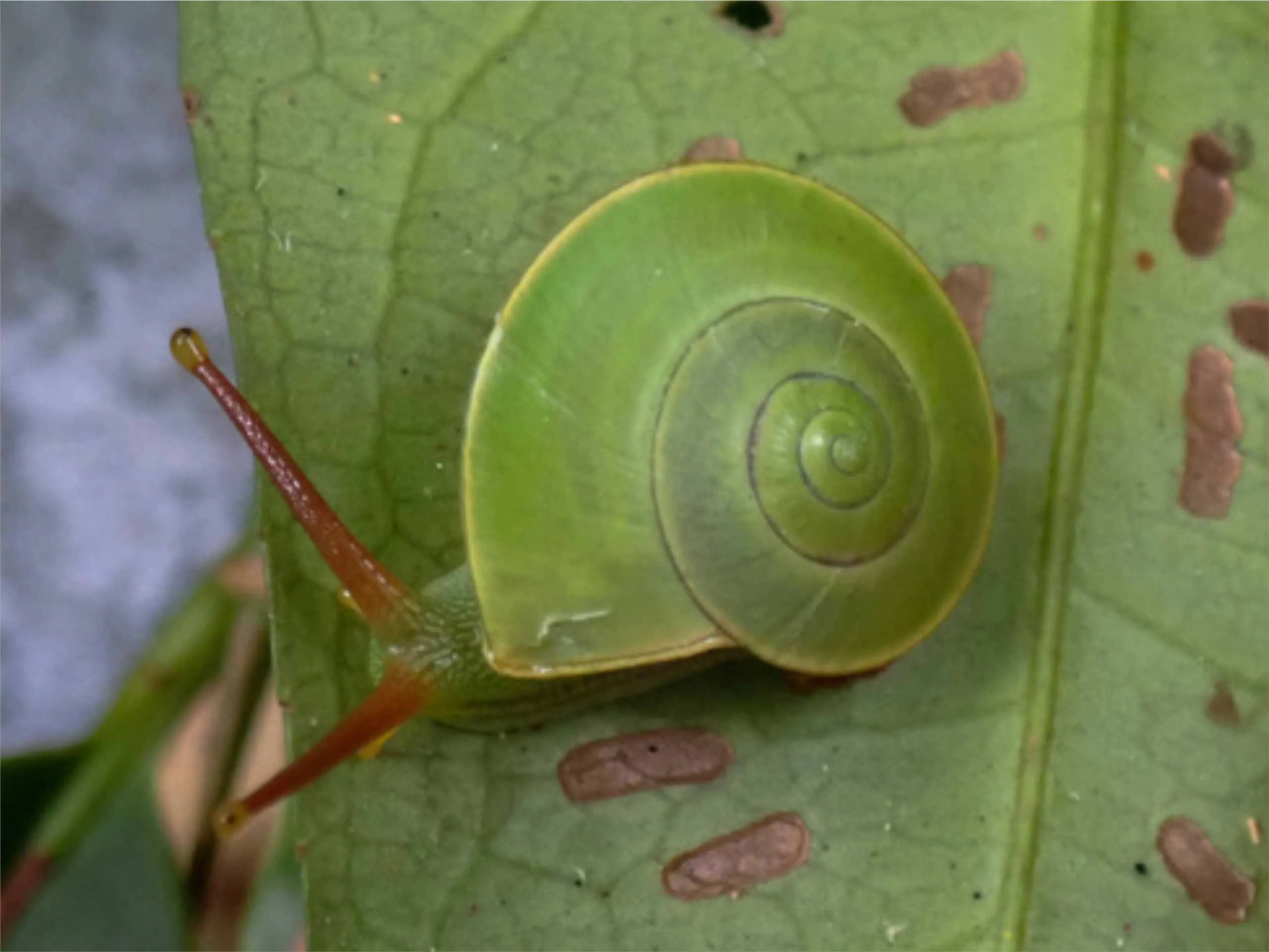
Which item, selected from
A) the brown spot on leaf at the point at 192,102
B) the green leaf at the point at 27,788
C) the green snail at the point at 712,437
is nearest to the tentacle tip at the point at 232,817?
the green snail at the point at 712,437

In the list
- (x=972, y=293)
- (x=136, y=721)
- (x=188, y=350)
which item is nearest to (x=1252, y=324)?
(x=972, y=293)

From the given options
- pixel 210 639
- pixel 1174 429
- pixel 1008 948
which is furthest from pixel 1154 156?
pixel 210 639

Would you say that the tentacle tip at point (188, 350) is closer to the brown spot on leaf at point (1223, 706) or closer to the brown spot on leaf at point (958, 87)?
the brown spot on leaf at point (958, 87)

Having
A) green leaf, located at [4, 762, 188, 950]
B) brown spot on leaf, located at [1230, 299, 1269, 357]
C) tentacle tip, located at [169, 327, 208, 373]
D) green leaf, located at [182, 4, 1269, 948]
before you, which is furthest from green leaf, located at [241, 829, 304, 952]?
brown spot on leaf, located at [1230, 299, 1269, 357]

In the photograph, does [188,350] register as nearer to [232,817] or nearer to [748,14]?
[232,817]

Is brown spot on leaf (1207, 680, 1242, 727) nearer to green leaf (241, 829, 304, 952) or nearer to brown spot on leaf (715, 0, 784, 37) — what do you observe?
brown spot on leaf (715, 0, 784, 37)

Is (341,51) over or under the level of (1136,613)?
over

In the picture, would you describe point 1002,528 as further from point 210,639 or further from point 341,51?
point 210,639
